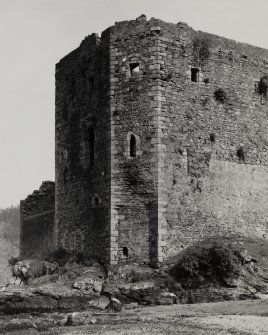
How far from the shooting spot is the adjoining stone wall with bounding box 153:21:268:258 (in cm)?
2922

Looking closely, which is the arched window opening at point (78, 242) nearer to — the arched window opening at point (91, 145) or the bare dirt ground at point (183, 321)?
the arched window opening at point (91, 145)

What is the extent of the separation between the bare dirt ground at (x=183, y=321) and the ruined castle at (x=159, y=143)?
4.49m

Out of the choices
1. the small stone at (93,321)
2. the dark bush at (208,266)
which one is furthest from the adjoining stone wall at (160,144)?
the small stone at (93,321)

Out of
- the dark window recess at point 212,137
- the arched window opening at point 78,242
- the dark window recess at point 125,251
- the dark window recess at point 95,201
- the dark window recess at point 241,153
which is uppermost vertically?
the dark window recess at point 212,137

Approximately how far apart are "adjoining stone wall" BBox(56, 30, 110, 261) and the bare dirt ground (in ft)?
18.1

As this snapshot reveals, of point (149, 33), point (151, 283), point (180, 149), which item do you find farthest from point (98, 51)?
point (151, 283)

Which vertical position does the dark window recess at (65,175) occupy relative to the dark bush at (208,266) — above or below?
above

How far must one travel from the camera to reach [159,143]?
2891 centimetres

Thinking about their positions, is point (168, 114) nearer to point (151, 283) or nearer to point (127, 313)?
point (151, 283)

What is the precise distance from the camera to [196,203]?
97.2 ft

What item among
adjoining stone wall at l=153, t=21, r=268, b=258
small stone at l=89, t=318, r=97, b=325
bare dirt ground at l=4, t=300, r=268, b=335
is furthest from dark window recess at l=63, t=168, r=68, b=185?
small stone at l=89, t=318, r=97, b=325

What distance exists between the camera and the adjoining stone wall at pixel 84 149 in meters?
29.8

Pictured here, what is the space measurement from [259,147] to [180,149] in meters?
4.16

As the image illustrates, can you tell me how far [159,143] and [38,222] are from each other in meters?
11.4
